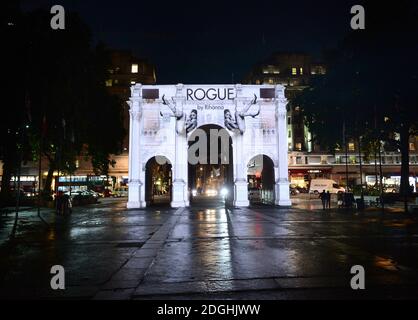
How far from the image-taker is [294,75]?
9650 cm

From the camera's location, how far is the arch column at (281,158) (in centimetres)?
3456

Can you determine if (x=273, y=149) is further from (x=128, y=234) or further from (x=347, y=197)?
(x=128, y=234)

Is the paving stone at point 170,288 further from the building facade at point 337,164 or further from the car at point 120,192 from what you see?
the car at point 120,192

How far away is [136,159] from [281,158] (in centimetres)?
1414

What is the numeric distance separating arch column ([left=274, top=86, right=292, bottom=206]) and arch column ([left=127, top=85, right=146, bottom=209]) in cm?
1328

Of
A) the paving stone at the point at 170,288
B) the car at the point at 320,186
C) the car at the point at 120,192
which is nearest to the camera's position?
the paving stone at the point at 170,288

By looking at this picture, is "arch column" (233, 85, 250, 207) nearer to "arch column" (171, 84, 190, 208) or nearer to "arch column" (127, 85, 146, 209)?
"arch column" (171, 84, 190, 208)

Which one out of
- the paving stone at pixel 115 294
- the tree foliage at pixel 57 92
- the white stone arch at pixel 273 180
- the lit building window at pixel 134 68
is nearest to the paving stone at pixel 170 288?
the paving stone at pixel 115 294

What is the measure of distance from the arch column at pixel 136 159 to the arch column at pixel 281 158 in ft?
43.6

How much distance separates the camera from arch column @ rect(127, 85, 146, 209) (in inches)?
1340

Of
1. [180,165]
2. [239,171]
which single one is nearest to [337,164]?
[239,171]

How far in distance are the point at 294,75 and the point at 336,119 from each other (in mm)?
63149

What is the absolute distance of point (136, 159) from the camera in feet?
113

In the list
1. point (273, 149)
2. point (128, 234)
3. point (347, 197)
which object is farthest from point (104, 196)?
point (128, 234)
